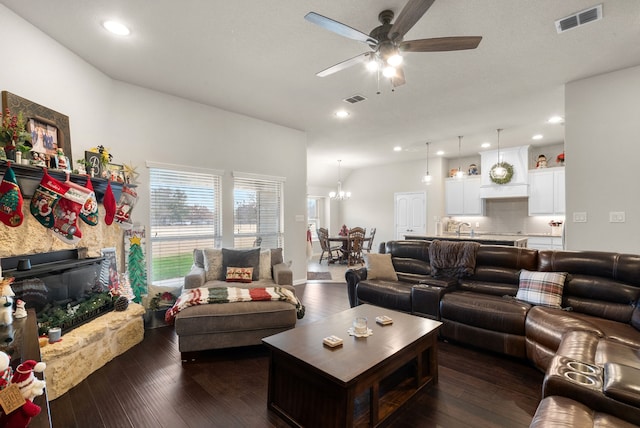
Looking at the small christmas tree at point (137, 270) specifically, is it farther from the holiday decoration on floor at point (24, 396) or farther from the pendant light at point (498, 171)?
the pendant light at point (498, 171)

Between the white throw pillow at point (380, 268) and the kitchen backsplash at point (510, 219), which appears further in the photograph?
the kitchen backsplash at point (510, 219)

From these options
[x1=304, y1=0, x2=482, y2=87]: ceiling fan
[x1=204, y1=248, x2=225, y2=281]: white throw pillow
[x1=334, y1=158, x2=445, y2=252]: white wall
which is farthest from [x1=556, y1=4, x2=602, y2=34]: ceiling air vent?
[x1=334, y1=158, x2=445, y2=252]: white wall

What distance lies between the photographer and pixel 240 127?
15.5ft

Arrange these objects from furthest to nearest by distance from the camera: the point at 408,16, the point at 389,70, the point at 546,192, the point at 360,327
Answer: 1. the point at 546,192
2. the point at 389,70
3. the point at 360,327
4. the point at 408,16

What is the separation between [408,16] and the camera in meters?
1.96

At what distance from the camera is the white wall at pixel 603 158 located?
127 inches

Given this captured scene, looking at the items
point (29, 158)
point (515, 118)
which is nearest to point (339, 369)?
point (29, 158)

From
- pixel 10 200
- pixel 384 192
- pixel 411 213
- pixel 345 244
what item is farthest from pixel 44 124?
pixel 384 192

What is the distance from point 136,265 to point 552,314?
4221 mm

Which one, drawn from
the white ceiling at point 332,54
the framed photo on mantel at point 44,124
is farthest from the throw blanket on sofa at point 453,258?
the framed photo on mantel at point 44,124

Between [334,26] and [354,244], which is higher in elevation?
[334,26]

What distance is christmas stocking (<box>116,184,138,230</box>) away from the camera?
10.5ft

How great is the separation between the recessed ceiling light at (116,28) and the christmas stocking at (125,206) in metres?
1.50

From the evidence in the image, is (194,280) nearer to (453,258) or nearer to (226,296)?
(226,296)
